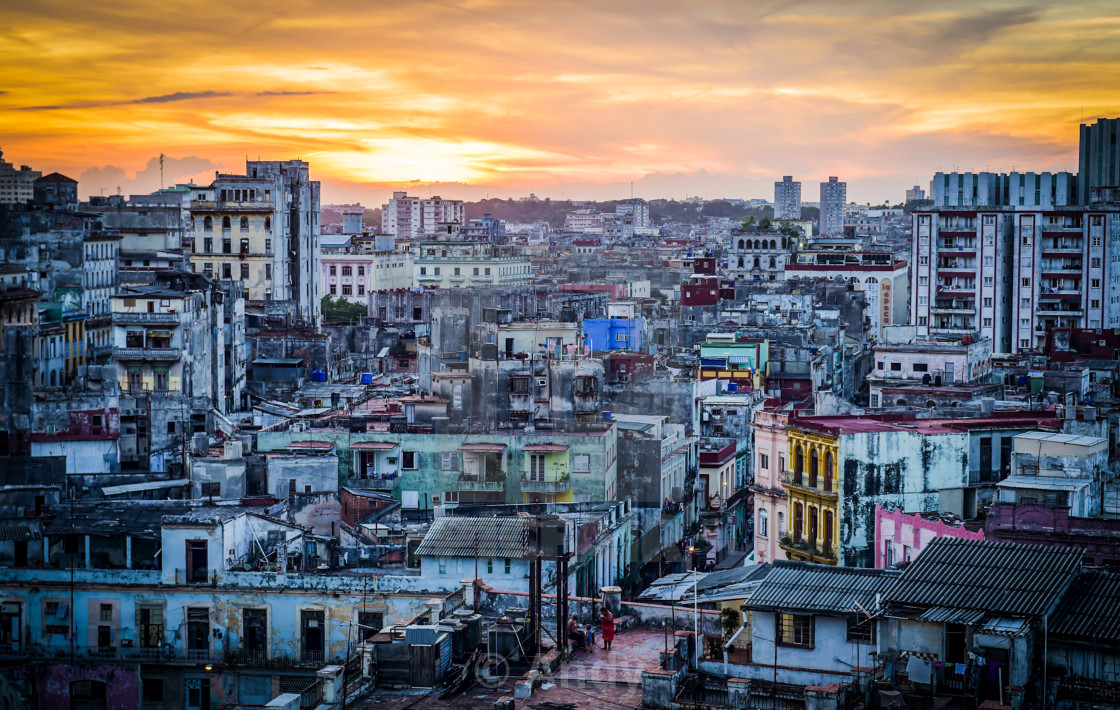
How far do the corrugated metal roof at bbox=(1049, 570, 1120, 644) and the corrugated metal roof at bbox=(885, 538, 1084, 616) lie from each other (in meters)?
0.20

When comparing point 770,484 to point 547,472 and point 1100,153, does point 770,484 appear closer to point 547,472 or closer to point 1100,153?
point 547,472

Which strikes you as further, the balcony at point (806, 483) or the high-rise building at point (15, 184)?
the high-rise building at point (15, 184)

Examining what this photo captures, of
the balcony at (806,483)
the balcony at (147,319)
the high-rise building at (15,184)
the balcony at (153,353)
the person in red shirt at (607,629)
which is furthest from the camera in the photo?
the high-rise building at (15,184)

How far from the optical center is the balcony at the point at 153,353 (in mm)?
61866

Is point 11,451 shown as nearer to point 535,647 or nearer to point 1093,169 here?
point 535,647

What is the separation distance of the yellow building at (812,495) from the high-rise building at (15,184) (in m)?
82.4

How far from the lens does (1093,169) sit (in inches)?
4065

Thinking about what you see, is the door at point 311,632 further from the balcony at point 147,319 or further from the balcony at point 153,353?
the balcony at point 147,319

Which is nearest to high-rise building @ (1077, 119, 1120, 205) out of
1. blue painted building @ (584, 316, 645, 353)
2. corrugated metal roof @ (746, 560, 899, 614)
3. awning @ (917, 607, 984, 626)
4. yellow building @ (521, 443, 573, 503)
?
blue painted building @ (584, 316, 645, 353)

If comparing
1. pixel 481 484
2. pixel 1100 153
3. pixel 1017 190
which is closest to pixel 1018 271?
pixel 1017 190

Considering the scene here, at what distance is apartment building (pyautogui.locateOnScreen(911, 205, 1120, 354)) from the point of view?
294 ft

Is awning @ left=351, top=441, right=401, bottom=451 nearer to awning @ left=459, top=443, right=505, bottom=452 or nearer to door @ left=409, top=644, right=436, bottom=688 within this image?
awning @ left=459, top=443, right=505, bottom=452

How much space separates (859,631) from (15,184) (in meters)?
Answer: 105

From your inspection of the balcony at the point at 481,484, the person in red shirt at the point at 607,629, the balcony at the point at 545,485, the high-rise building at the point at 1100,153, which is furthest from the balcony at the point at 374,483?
the high-rise building at the point at 1100,153
